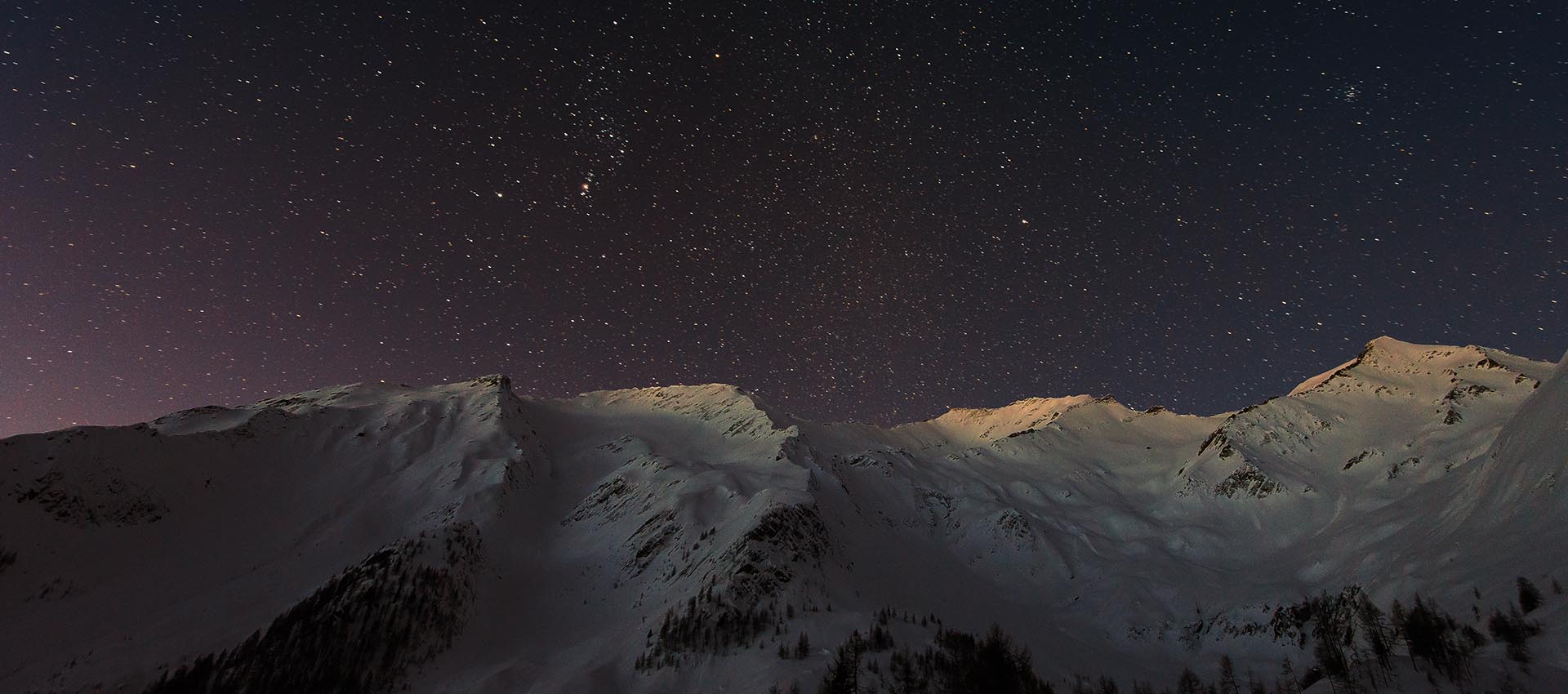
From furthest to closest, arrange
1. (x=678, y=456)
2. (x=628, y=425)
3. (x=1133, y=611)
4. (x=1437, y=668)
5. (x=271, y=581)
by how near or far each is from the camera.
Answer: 1. (x=628, y=425)
2. (x=678, y=456)
3. (x=1133, y=611)
4. (x=271, y=581)
5. (x=1437, y=668)

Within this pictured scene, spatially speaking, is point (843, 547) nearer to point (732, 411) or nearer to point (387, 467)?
point (732, 411)

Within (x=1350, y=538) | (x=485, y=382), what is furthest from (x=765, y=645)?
(x=485, y=382)

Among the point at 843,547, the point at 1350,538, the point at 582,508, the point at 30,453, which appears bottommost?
the point at 1350,538

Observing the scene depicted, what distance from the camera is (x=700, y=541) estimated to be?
66.0 meters

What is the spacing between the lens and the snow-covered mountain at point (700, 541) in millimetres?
44125

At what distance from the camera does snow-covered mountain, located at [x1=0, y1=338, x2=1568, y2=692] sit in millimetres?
44125

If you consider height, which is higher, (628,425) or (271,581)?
(628,425)

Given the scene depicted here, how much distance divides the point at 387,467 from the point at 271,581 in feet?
82.0

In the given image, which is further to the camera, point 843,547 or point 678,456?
point 678,456

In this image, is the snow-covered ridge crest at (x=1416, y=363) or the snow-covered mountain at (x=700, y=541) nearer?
the snow-covered mountain at (x=700, y=541)

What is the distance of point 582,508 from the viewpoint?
8288 cm

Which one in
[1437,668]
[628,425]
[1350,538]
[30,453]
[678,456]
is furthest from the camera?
[628,425]

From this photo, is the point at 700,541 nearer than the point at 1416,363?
Yes

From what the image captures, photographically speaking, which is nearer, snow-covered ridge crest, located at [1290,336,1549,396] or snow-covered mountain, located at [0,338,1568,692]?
snow-covered mountain, located at [0,338,1568,692]
